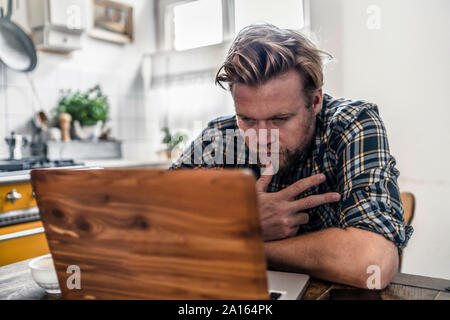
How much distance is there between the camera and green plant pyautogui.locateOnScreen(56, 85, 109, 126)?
278 centimetres

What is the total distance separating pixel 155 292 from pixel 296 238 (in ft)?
1.43

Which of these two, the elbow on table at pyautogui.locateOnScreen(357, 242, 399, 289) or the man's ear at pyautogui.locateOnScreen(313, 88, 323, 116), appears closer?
the elbow on table at pyautogui.locateOnScreen(357, 242, 399, 289)

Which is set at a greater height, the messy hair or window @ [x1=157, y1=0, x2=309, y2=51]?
window @ [x1=157, y1=0, x2=309, y2=51]

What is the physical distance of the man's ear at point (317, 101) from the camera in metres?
1.17

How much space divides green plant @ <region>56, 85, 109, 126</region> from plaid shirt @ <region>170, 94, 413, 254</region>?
169 centimetres

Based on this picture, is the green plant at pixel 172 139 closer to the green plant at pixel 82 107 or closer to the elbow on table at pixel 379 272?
the green plant at pixel 82 107

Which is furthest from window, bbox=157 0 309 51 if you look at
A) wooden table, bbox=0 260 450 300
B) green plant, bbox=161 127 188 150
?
wooden table, bbox=0 260 450 300

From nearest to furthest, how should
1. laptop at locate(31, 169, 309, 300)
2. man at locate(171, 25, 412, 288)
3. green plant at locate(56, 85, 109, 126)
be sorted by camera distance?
1. laptop at locate(31, 169, 309, 300)
2. man at locate(171, 25, 412, 288)
3. green plant at locate(56, 85, 109, 126)

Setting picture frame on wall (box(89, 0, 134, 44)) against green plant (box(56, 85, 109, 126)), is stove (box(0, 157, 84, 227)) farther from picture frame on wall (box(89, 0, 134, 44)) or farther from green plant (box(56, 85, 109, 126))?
picture frame on wall (box(89, 0, 134, 44))

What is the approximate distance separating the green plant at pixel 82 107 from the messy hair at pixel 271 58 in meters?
1.87

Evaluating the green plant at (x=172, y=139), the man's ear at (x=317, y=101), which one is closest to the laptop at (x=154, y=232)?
the man's ear at (x=317, y=101)

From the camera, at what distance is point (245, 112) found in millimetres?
1075

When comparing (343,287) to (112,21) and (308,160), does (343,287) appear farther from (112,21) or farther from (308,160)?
(112,21)

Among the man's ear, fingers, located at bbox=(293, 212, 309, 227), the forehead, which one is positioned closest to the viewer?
fingers, located at bbox=(293, 212, 309, 227)
